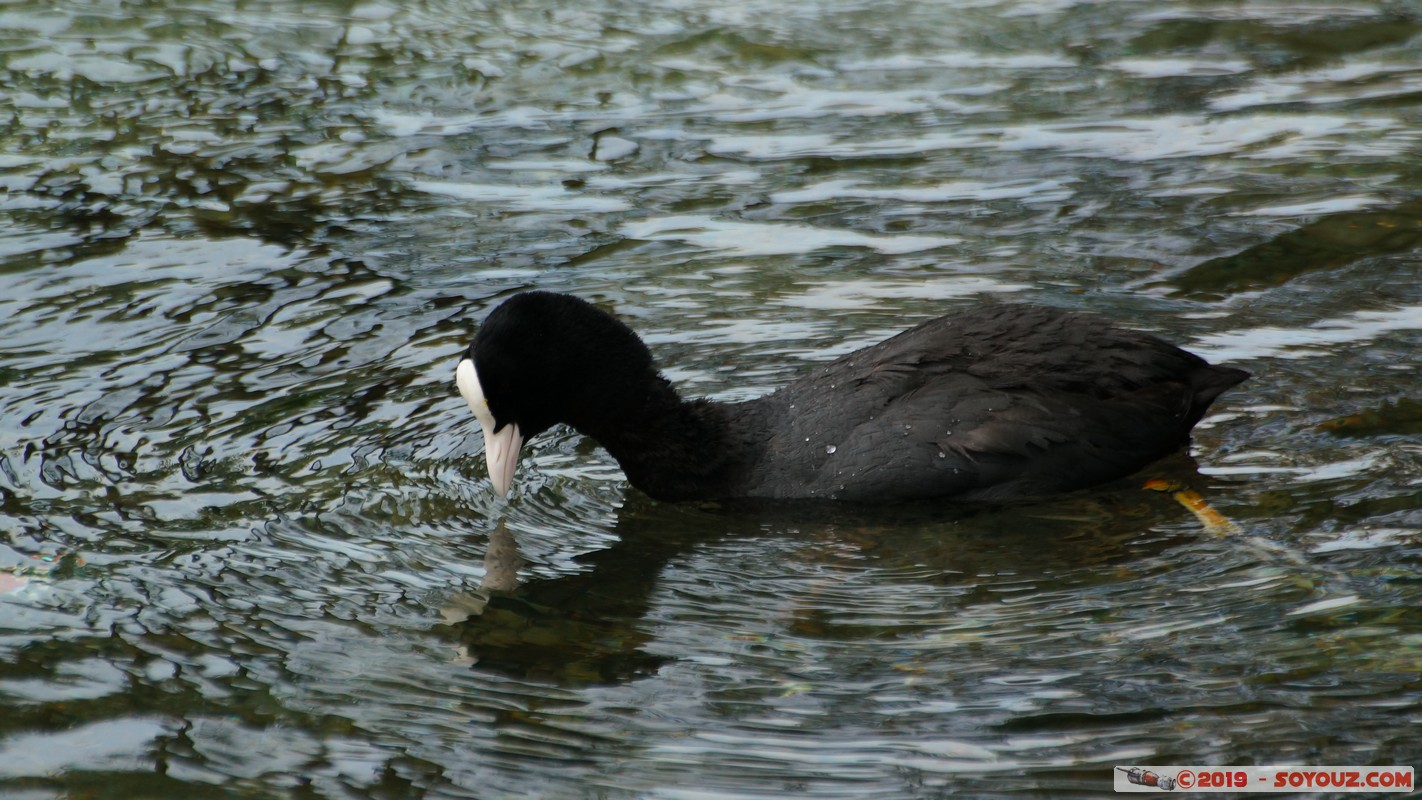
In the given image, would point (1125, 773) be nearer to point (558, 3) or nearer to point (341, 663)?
point (341, 663)

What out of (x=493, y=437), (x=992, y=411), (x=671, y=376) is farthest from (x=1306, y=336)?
(x=493, y=437)

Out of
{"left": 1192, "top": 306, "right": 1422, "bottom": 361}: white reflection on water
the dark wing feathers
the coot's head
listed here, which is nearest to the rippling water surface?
{"left": 1192, "top": 306, "right": 1422, "bottom": 361}: white reflection on water

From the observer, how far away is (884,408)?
529cm

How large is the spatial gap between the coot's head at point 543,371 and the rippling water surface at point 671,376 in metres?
0.30

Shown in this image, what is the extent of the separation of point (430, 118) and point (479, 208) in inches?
58.4

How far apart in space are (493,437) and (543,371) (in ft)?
0.89

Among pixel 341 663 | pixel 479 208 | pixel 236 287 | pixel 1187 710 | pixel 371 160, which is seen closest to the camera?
pixel 1187 710

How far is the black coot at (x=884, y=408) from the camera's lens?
17.1ft

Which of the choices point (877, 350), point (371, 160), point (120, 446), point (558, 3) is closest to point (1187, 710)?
point (877, 350)

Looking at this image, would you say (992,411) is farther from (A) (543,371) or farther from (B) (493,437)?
(B) (493,437)

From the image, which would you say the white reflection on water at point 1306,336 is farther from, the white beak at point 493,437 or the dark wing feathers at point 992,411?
the white beak at point 493,437

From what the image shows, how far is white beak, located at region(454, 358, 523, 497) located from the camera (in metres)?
5.29

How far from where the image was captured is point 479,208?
806 cm

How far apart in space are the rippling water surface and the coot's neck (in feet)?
0.37
